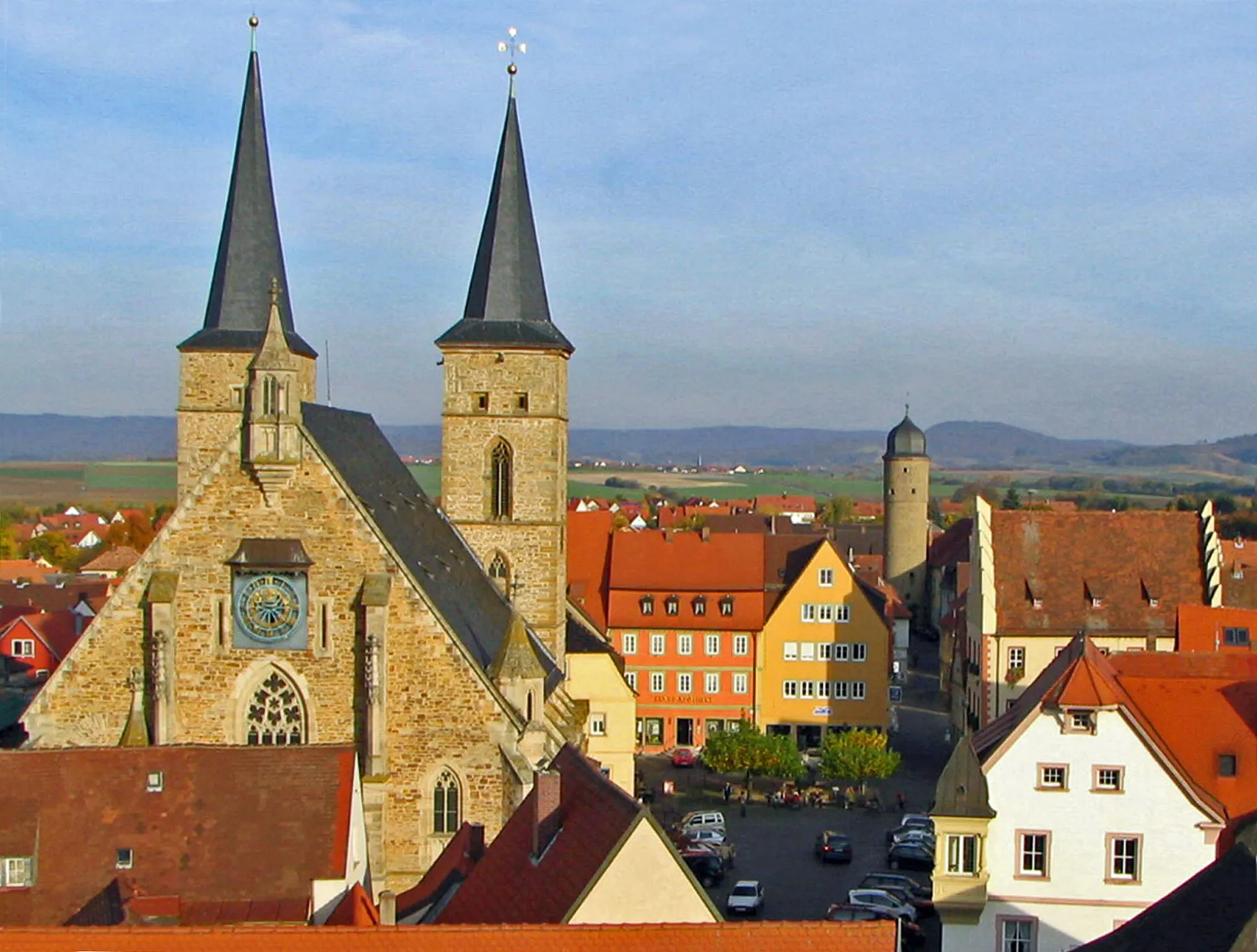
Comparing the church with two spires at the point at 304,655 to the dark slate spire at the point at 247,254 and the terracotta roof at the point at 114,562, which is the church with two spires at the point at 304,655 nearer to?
the dark slate spire at the point at 247,254

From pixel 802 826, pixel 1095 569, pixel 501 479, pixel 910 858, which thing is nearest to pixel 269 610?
pixel 501 479

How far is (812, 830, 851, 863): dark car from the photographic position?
138ft

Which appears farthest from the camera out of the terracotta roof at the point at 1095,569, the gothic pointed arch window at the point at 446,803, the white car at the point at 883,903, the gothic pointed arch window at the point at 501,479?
the terracotta roof at the point at 1095,569

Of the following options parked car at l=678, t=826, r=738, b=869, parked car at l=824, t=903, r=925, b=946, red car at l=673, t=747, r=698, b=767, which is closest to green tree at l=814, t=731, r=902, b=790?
parked car at l=678, t=826, r=738, b=869

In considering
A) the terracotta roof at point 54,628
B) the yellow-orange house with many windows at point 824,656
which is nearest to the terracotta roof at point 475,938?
the yellow-orange house with many windows at point 824,656

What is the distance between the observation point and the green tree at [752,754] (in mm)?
50812

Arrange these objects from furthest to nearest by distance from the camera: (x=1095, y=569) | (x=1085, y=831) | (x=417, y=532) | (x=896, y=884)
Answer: (x=1095, y=569) → (x=896, y=884) → (x=417, y=532) → (x=1085, y=831)

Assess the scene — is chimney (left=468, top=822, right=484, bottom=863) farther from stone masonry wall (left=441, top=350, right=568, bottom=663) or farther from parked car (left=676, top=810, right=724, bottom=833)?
parked car (left=676, top=810, right=724, bottom=833)

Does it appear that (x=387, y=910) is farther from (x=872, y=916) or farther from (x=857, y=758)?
(x=857, y=758)

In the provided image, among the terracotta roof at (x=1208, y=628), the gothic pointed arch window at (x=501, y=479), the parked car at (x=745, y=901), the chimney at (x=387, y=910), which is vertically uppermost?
the gothic pointed arch window at (x=501, y=479)

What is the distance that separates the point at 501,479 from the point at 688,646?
75.6ft

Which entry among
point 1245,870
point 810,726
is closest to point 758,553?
point 810,726

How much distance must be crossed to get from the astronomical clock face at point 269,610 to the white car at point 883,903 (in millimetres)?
14461

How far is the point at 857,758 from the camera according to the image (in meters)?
49.4
